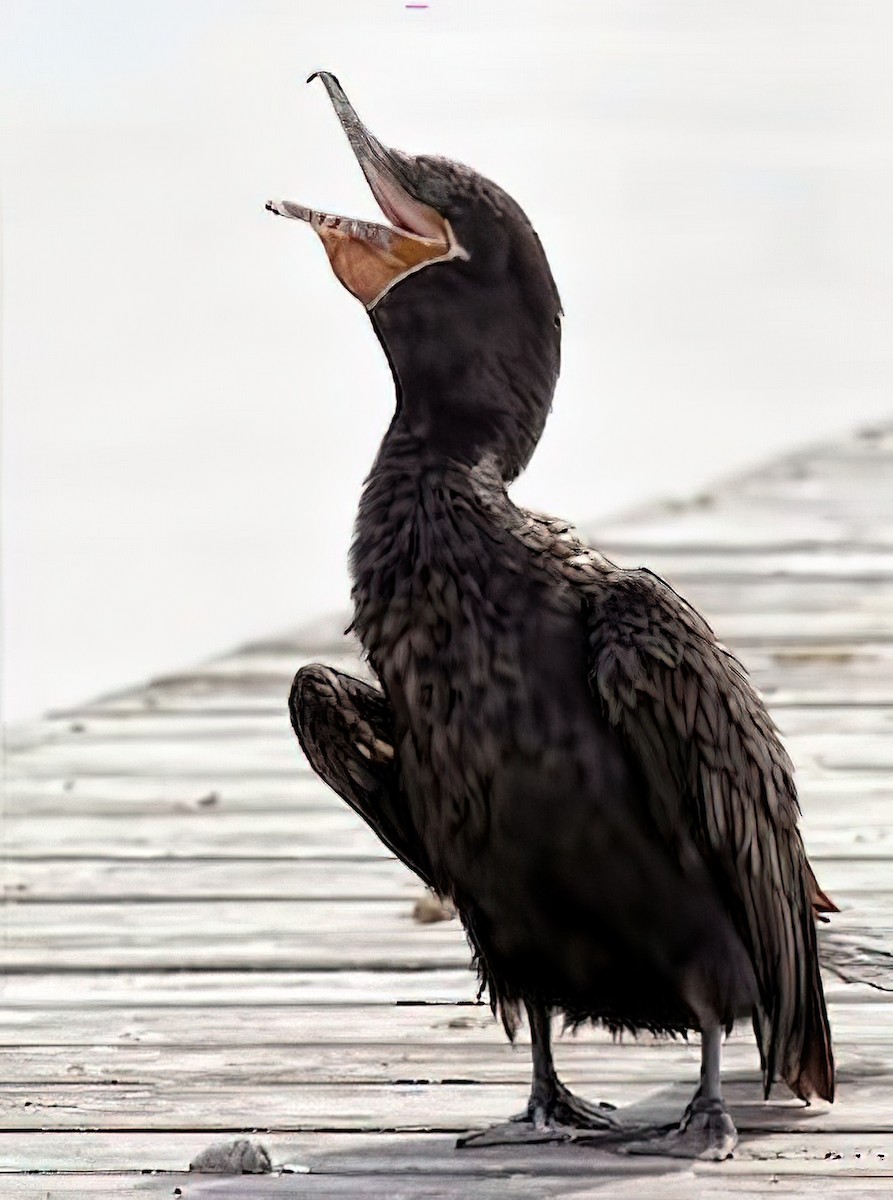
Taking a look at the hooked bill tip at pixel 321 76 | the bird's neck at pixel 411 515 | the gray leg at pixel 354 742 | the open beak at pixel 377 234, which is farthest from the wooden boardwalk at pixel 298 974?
the hooked bill tip at pixel 321 76

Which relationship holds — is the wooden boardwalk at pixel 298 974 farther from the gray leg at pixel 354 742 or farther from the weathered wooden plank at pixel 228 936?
the gray leg at pixel 354 742

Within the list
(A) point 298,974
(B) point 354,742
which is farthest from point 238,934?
(B) point 354,742

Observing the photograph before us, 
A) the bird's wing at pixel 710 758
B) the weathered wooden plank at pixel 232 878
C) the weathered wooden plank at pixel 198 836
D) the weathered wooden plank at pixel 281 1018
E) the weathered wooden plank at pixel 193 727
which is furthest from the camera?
the weathered wooden plank at pixel 193 727

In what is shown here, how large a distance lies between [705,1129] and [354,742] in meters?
0.70

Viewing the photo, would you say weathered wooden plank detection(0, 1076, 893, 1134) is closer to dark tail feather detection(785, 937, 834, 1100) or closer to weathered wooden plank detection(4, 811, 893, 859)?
dark tail feather detection(785, 937, 834, 1100)

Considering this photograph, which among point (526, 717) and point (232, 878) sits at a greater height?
point (526, 717)

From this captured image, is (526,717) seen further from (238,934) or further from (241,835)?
(241,835)

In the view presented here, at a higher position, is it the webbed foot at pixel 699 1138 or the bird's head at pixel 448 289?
the bird's head at pixel 448 289

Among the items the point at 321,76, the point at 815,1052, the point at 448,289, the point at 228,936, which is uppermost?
the point at 321,76

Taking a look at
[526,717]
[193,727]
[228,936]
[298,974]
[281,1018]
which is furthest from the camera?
[193,727]

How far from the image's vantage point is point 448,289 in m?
3.16

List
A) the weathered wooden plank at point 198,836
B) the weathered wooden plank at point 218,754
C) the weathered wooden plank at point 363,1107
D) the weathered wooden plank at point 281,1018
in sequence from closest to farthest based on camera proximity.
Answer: the weathered wooden plank at point 363,1107 → the weathered wooden plank at point 281,1018 → the weathered wooden plank at point 198,836 → the weathered wooden plank at point 218,754

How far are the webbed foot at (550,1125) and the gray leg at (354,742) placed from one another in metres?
0.36

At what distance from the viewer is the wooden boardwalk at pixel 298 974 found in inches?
129
